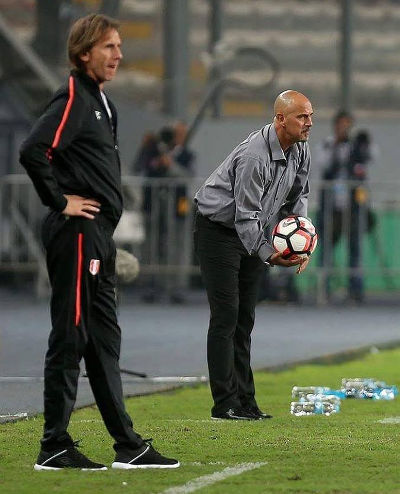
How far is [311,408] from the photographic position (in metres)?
10.4

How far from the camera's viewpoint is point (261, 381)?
12.8 m

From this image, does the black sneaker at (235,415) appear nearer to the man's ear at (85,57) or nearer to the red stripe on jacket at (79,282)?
the red stripe on jacket at (79,282)

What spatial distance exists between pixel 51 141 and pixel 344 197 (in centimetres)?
1584

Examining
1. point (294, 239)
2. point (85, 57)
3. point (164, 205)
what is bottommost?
point (164, 205)

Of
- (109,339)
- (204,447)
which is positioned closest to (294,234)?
(204,447)

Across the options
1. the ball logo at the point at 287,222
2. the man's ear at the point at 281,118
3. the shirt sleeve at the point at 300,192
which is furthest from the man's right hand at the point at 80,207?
the shirt sleeve at the point at 300,192

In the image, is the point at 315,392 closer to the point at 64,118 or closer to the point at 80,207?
the point at 80,207

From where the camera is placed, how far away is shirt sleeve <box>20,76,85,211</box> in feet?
24.2

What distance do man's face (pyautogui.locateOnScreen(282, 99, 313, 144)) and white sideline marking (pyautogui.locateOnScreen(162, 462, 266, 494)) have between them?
241 cm

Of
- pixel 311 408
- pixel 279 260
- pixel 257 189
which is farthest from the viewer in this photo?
pixel 311 408

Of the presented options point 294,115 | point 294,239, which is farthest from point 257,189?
point 294,115

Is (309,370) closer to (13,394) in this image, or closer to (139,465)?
(13,394)

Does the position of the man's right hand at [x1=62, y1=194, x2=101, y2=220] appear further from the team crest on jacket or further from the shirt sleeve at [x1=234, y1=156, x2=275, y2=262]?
the shirt sleeve at [x1=234, y1=156, x2=275, y2=262]

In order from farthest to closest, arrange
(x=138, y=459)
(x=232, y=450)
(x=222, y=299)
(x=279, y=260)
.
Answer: (x=222, y=299) < (x=279, y=260) < (x=232, y=450) < (x=138, y=459)
